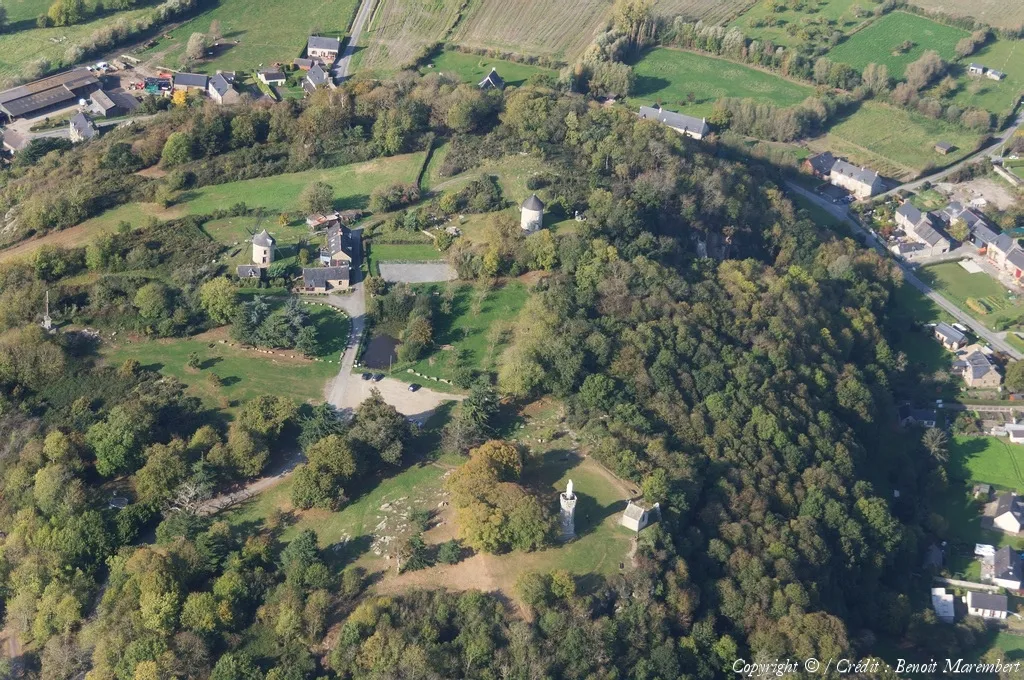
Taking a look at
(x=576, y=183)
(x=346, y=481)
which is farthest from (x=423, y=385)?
(x=576, y=183)

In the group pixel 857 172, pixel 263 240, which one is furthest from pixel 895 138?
pixel 263 240

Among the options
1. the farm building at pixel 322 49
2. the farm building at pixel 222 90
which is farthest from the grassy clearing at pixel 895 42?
the farm building at pixel 222 90

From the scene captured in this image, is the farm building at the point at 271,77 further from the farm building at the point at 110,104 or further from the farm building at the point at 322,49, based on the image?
the farm building at the point at 110,104

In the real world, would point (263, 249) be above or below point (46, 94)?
above

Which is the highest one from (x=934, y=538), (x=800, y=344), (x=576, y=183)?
(x=576, y=183)

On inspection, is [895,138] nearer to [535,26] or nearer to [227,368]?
[535,26]

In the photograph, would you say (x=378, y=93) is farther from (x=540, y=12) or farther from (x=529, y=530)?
(x=529, y=530)
